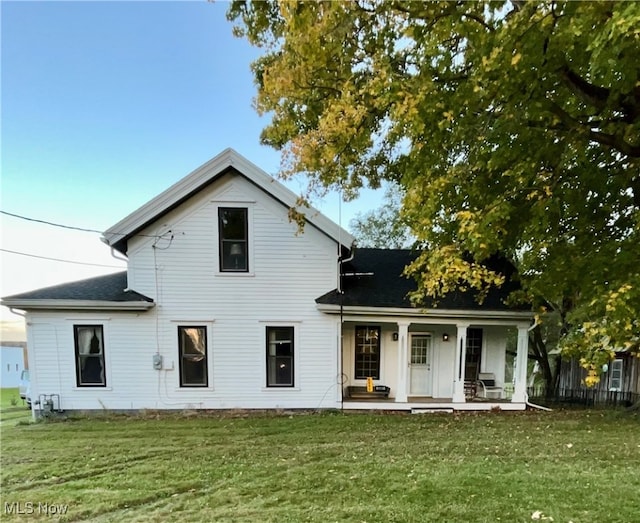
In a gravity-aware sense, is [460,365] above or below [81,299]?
below

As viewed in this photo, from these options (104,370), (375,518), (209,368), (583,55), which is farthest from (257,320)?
(583,55)

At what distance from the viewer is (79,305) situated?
827 centimetres

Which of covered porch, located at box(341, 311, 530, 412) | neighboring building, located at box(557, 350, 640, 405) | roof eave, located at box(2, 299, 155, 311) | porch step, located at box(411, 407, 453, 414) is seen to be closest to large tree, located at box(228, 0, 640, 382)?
covered porch, located at box(341, 311, 530, 412)

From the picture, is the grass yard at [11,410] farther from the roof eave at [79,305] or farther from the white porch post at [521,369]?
the white porch post at [521,369]

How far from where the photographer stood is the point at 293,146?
6.12 m

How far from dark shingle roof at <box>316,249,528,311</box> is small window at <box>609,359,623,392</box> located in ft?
17.4

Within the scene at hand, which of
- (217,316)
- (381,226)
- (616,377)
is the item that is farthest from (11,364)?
(616,377)

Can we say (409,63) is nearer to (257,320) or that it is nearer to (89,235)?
(257,320)

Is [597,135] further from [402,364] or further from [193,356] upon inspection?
[193,356]

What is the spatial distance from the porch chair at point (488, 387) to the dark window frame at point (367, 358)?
2917mm

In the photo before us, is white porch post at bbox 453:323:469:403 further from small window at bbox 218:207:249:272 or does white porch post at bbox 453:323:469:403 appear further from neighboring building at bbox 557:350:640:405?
small window at bbox 218:207:249:272

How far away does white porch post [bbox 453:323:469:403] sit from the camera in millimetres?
9086

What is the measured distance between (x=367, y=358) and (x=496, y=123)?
23.0ft

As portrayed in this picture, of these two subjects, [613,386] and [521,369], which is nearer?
[521,369]
